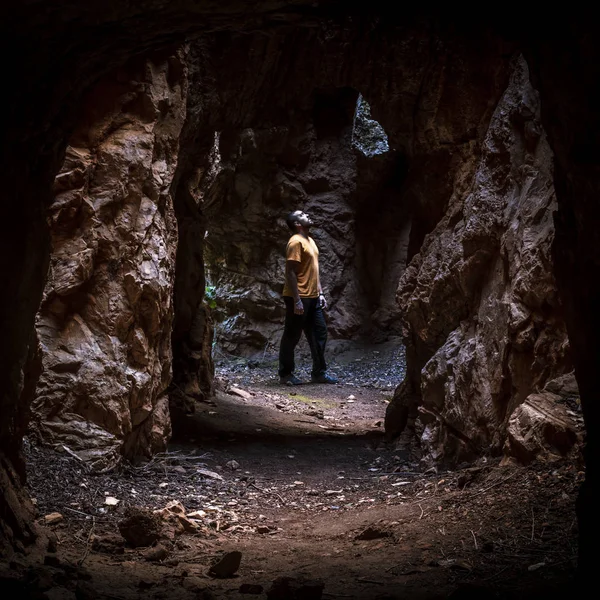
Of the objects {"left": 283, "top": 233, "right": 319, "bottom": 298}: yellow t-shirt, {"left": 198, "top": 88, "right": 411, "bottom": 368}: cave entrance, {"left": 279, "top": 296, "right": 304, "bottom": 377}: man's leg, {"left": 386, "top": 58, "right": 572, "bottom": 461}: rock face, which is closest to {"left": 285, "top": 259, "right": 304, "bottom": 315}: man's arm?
{"left": 283, "top": 233, "right": 319, "bottom": 298}: yellow t-shirt

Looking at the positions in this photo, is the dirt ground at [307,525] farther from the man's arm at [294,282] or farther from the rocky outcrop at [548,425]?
the man's arm at [294,282]

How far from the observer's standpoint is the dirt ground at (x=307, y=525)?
235 cm

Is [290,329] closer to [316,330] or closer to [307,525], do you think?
[316,330]

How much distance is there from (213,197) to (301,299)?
6.15ft

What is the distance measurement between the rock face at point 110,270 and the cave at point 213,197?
0.5 inches

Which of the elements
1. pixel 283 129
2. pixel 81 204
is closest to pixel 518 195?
pixel 81 204

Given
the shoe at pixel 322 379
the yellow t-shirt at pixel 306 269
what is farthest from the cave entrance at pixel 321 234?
the yellow t-shirt at pixel 306 269

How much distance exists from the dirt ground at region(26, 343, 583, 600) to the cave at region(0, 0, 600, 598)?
14 centimetres

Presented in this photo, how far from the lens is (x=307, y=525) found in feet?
11.6

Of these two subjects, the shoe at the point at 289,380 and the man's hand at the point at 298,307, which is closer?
the man's hand at the point at 298,307

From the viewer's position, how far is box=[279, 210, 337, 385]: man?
8422mm

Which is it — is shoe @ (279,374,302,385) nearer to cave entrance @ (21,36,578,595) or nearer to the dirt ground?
cave entrance @ (21,36,578,595)

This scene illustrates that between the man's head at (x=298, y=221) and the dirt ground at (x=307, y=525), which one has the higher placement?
the man's head at (x=298, y=221)

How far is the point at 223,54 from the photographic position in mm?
5523
